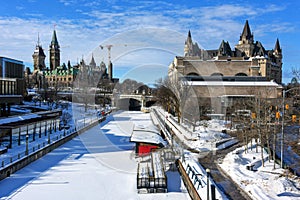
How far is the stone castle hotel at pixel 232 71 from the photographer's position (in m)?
49.3

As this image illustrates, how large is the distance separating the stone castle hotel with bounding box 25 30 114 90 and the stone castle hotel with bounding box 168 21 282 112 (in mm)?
30457

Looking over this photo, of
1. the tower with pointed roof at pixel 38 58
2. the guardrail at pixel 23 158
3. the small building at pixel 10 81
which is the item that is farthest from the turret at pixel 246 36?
the tower with pointed roof at pixel 38 58

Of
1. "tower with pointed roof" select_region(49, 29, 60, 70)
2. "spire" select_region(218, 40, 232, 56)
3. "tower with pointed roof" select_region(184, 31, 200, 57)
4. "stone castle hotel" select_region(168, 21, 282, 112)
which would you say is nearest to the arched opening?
"stone castle hotel" select_region(168, 21, 282, 112)

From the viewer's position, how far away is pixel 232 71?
6600 cm

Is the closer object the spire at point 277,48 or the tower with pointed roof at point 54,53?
the spire at point 277,48

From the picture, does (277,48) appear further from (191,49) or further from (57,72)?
(57,72)

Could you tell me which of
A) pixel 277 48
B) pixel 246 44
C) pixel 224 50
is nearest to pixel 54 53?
pixel 224 50

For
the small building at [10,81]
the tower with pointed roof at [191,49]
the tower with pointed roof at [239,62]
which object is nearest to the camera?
the small building at [10,81]

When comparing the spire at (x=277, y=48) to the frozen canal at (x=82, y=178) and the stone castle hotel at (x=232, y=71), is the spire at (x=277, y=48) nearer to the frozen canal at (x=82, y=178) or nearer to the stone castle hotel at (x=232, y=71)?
the stone castle hotel at (x=232, y=71)

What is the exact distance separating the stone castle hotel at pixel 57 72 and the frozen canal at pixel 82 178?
5027 centimetres

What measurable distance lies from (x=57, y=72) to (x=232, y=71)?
68380 mm

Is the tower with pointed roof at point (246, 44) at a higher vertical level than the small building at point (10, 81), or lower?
higher

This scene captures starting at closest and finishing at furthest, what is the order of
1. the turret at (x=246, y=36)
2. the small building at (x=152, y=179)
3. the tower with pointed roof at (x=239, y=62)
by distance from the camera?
the small building at (x=152, y=179) → the tower with pointed roof at (x=239, y=62) → the turret at (x=246, y=36)

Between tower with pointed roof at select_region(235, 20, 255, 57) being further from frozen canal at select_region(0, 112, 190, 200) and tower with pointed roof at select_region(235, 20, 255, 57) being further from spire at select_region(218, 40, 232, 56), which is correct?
frozen canal at select_region(0, 112, 190, 200)
